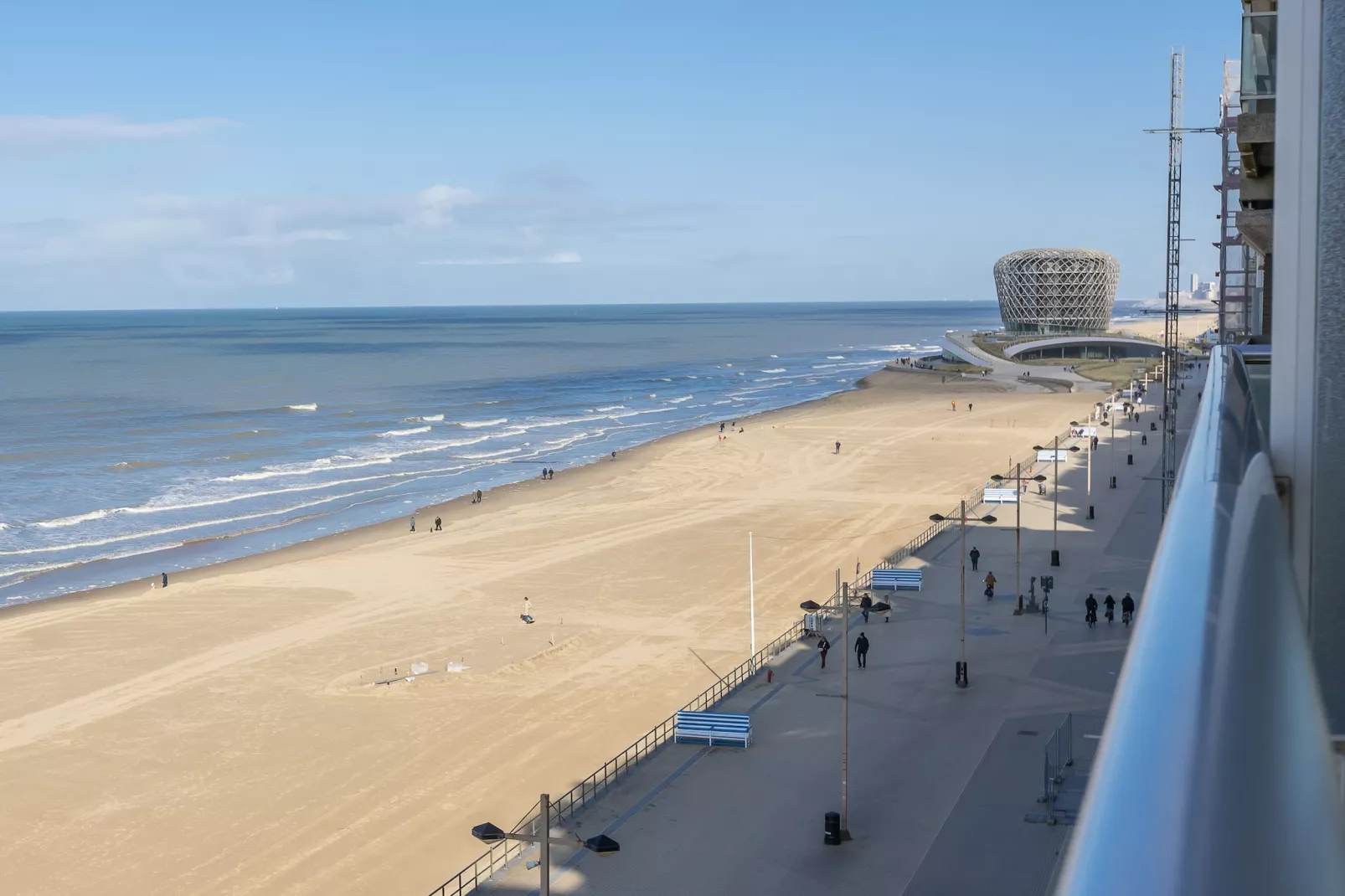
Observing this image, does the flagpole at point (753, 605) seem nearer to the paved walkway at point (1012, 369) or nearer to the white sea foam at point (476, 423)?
the white sea foam at point (476, 423)

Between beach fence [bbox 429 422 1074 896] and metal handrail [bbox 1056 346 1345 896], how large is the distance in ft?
38.5

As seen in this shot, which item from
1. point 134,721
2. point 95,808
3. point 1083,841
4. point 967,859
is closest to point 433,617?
point 134,721

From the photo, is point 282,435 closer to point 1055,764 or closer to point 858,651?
point 858,651

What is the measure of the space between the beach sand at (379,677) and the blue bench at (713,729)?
2.01 m

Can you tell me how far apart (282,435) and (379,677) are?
56.5 meters

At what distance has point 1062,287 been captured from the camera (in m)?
139

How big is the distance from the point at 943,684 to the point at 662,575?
15444 mm

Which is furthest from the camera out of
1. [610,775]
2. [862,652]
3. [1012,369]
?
[1012,369]

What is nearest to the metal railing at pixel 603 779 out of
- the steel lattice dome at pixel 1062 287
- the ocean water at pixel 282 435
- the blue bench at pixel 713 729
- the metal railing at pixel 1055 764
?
the blue bench at pixel 713 729

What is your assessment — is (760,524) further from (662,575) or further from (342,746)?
(342,746)

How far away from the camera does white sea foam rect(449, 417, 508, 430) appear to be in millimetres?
89125

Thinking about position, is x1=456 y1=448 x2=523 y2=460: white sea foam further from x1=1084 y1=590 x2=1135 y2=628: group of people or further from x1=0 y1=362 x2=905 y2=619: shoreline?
x1=1084 y1=590 x2=1135 y2=628: group of people

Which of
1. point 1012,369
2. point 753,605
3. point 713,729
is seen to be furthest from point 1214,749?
point 1012,369

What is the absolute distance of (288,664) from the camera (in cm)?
3152
